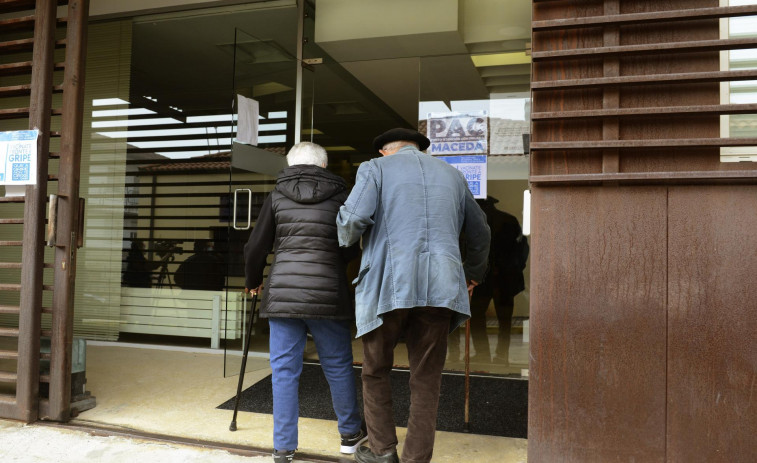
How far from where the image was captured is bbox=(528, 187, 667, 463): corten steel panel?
2.27m

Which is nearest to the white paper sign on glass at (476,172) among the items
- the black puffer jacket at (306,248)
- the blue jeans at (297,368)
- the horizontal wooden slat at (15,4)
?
the black puffer jacket at (306,248)

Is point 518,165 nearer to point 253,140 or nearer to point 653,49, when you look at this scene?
point 253,140

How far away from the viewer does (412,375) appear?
2588mm

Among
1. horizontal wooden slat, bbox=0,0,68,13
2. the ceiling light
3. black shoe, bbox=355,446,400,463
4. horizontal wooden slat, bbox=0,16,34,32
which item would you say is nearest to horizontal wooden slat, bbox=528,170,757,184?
black shoe, bbox=355,446,400,463

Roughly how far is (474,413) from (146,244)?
14.7ft

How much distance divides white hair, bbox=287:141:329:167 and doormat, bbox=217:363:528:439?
1622 millimetres

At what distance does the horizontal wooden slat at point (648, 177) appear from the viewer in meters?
2.17

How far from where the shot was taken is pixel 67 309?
3230 millimetres

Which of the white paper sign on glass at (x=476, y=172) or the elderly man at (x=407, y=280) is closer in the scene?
the elderly man at (x=407, y=280)

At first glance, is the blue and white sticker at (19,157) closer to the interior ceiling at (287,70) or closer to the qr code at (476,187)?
the interior ceiling at (287,70)

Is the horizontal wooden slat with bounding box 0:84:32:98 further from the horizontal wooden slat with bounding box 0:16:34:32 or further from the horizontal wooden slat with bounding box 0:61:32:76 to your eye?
the horizontal wooden slat with bounding box 0:16:34:32

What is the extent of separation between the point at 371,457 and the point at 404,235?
3.47 ft

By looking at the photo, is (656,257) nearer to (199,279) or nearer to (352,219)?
(352,219)

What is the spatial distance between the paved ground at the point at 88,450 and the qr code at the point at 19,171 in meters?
1.41
